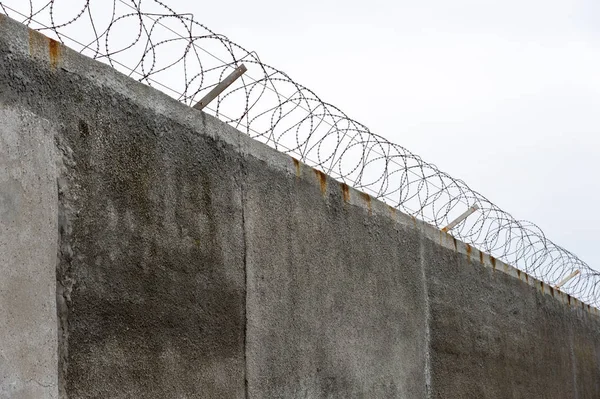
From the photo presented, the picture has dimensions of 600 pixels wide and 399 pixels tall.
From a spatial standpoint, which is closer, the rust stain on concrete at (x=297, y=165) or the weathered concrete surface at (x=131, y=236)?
the weathered concrete surface at (x=131, y=236)

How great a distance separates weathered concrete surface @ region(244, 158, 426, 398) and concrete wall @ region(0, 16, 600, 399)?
12 millimetres

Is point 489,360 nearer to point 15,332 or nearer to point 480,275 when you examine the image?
point 480,275

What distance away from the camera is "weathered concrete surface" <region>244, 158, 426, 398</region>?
16.2ft

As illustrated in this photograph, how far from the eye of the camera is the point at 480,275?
7.97 m

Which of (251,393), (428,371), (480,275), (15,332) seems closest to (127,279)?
(15,332)

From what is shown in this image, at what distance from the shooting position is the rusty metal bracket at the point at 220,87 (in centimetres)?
468

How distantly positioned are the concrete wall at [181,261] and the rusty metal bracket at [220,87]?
73 millimetres

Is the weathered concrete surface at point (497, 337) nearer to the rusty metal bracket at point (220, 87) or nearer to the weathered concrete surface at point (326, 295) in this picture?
the weathered concrete surface at point (326, 295)

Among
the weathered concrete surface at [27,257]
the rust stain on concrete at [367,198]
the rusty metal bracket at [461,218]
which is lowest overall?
the weathered concrete surface at [27,257]

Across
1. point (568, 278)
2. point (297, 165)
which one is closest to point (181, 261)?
point (297, 165)

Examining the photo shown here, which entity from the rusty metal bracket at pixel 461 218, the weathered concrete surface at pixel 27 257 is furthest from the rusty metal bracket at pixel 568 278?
the weathered concrete surface at pixel 27 257

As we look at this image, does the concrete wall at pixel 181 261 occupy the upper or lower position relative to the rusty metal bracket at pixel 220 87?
lower

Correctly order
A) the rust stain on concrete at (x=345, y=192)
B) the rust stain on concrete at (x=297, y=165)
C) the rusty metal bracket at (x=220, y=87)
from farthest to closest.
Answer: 1. the rust stain on concrete at (x=345, y=192)
2. the rust stain on concrete at (x=297, y=165)
3. the rusty metal bracket at (x=220, y=87)

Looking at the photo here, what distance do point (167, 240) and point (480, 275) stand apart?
433 centimetres
